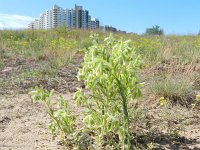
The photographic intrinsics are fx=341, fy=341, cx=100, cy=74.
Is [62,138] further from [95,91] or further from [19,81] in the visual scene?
[19,81]

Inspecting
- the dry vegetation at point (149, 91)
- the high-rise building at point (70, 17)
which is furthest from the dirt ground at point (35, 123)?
the high-rise building at point (70, 17)

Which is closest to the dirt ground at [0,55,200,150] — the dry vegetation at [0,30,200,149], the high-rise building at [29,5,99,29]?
the dry vegetation at [0,30,200,149]

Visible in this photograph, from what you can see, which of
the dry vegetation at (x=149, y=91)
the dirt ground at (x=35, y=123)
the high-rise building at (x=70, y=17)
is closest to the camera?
the dirt ground at (x=35, y=123)

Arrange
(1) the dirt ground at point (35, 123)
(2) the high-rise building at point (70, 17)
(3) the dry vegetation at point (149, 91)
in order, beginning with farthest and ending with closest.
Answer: (2) the high-rise building at point (70, 17)
(3) the dry vegetation at point (149, 91)
(1) the dirt ground at point (35, 123)

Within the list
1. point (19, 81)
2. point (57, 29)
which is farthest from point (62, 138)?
point (57, 29)

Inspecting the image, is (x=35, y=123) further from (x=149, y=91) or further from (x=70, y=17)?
(x=70, y=17)

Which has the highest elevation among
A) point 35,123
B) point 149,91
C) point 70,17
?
point 70,17

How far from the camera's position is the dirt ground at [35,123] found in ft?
9.66

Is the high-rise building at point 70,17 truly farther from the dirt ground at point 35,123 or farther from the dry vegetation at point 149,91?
the dirt ground at point 35,123

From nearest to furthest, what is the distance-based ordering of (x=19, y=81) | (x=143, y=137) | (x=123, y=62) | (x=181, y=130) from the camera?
(x=123, y=62), (x=143, y=137), (x=181, y=130), (x=19, y=81)

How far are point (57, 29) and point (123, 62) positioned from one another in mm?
11399

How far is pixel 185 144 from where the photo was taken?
2938 millimetres

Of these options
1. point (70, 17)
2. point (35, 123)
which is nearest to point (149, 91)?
point (35, 123)

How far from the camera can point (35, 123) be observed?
11.3ft
